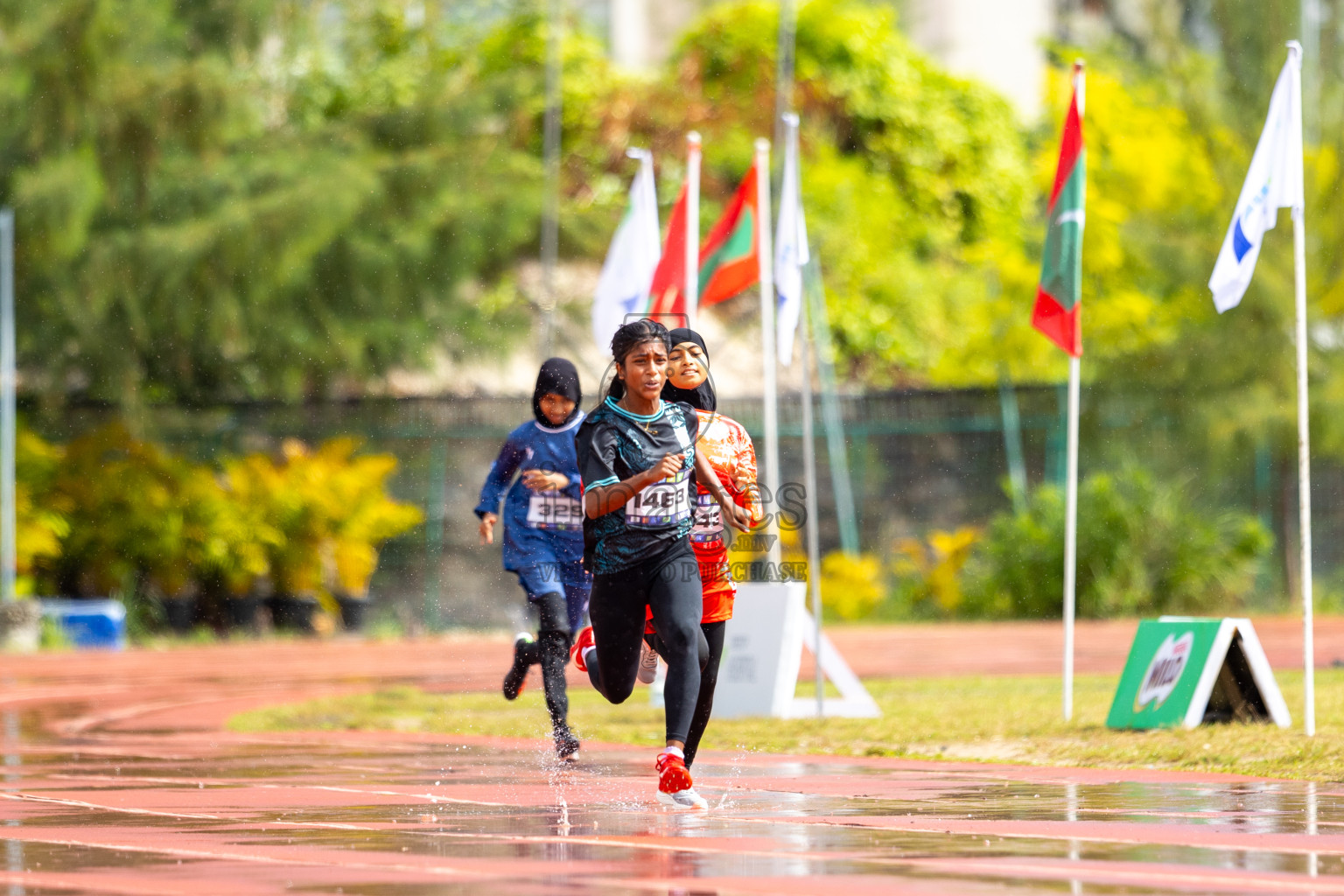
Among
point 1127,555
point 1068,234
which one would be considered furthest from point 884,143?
point 1068,234

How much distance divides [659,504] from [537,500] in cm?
258

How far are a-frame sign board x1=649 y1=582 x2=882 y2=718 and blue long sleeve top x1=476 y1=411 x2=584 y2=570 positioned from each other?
217 centimetres

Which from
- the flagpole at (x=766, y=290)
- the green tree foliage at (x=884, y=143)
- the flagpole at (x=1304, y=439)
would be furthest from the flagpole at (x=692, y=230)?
the green tree foliage at (x=884, y=143)

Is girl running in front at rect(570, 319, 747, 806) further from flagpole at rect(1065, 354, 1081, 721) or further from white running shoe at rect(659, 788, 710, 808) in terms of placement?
flagpole at rect(1065, 354, 1081, 721)

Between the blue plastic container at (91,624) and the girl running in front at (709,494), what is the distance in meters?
14.9

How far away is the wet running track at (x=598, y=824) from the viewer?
5.46 meters

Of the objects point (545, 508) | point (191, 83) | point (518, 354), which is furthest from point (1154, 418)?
point (545, 508)

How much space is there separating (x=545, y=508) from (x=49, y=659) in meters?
11.1

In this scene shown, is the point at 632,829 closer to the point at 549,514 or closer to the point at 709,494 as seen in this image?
the point at 709,494

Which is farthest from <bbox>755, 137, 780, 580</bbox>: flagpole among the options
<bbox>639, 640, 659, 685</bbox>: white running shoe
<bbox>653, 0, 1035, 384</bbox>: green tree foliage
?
<bbox>653, 0, 1035, 384</bbox>: green tree foliage

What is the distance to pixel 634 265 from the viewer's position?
1439cm

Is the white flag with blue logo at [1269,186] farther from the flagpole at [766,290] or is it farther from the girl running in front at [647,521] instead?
the girl running in front at [647,521]

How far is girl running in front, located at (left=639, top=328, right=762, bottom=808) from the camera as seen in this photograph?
25.5 ft

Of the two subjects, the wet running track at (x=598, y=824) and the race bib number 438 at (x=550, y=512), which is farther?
the race bib number 438 at (x=550, y=512)
